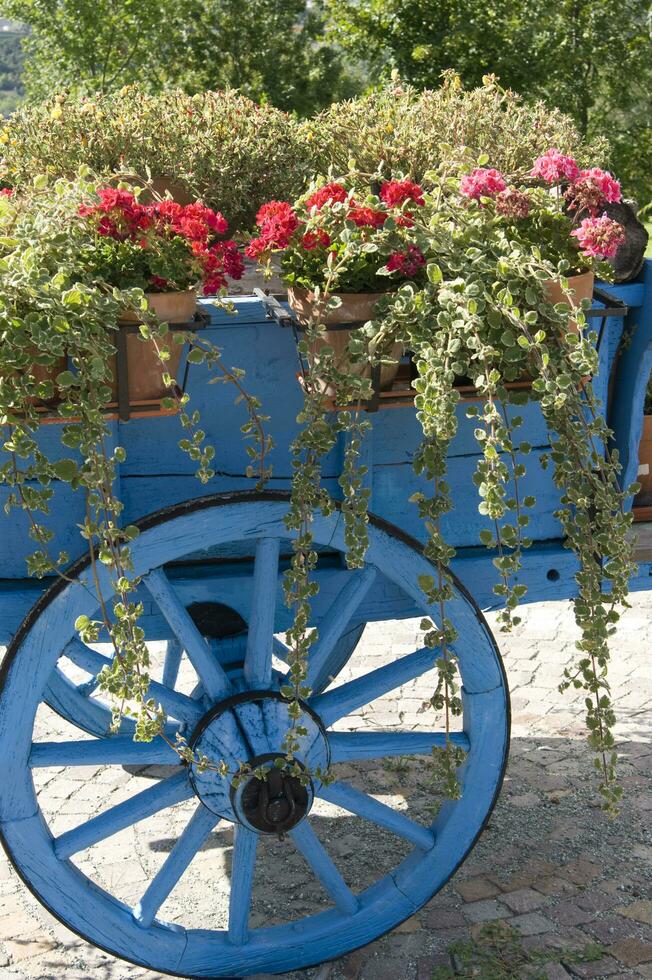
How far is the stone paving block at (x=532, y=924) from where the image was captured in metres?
2.67

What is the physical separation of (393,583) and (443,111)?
71.8 inches

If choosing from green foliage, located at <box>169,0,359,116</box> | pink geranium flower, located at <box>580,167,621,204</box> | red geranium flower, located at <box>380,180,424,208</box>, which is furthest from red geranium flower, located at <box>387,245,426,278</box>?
green foliage, located at <box>169,0,359,116</box>

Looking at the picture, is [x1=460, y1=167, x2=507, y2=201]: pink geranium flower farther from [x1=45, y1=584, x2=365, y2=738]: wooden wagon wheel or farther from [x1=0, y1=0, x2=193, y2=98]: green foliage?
[x1=0, y1=0, x2=193, y2=98]: green foliage

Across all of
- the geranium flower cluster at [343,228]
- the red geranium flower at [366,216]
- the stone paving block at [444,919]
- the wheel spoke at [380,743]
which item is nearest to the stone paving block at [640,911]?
the stone paving block at [444,919]

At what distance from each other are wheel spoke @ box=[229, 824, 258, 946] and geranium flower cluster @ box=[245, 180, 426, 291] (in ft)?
4.10

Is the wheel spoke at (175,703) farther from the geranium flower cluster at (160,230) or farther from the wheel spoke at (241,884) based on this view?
the geranium flower cluster at (160,230)

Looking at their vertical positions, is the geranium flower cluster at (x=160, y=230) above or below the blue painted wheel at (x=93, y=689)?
above

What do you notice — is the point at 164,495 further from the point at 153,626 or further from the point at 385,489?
the point at 385,489

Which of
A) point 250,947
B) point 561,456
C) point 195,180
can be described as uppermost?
point 195,180

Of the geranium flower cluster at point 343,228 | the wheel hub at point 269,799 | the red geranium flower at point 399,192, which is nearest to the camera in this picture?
the geranium flower cluster at point 343,228

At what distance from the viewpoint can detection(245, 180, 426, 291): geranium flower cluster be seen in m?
2.04

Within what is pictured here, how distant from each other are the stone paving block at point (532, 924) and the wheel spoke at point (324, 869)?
45 cm

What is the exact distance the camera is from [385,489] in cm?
238

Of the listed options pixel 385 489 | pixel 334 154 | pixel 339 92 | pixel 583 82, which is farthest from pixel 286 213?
pixel 583 82
